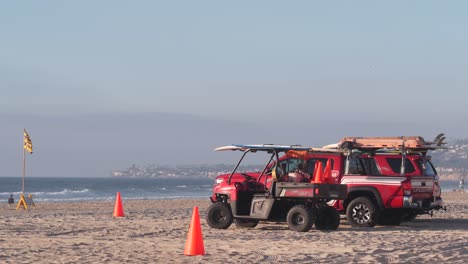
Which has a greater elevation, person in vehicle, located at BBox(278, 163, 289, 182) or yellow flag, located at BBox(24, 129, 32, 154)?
yellow flag, located at BBox(24, 129, 32, 154)

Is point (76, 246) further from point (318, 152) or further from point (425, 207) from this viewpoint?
point (425, 207)

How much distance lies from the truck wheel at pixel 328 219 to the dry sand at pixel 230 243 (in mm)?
207

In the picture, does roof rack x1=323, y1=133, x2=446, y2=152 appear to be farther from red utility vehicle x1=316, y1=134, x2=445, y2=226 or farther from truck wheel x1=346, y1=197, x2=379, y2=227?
truck wheel x1=346, y1=197, x2=379, y2=227

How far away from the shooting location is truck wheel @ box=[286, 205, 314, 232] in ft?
63.7

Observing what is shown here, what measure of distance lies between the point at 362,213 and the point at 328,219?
1.38 metres

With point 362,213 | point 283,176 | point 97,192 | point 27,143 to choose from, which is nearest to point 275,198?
point 283,176

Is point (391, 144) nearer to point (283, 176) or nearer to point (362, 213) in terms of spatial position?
point (362, 213)

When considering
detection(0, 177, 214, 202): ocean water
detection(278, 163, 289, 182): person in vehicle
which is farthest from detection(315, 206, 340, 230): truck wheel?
detection(0, 177, 214, 202): ocean water

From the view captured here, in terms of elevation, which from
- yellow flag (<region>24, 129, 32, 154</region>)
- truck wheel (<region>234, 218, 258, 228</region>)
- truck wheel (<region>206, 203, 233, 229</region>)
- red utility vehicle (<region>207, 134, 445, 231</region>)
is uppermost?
yellow flag (<region>24, 129, 32, 154</region>)

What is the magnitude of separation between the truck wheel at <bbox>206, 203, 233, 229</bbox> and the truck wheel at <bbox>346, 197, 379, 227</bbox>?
2.93 m

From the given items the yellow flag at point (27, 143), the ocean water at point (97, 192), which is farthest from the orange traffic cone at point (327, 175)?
the ocean water at point (97, 192)

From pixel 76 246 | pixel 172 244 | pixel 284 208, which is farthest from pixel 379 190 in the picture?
pixel 76 246

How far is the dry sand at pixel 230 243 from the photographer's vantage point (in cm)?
1472

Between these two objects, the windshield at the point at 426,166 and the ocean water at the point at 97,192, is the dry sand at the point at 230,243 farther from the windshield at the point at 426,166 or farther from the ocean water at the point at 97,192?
the ocean water at the point at 97,192
